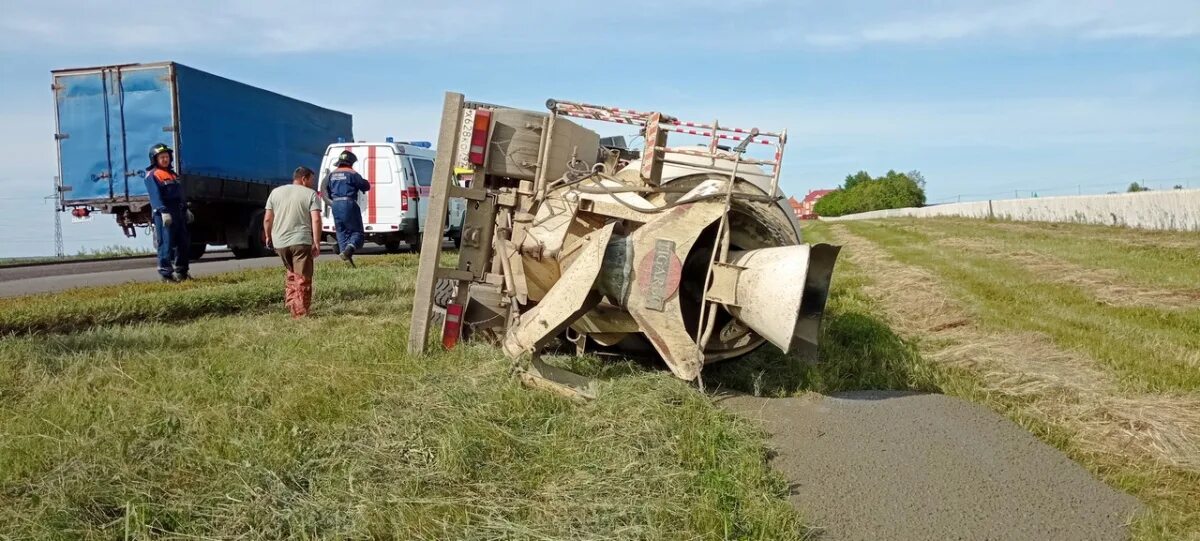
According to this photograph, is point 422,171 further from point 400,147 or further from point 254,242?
point 254,242

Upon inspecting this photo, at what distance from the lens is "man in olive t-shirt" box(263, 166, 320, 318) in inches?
332

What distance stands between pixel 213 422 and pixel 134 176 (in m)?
13.6

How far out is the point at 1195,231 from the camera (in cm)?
2200

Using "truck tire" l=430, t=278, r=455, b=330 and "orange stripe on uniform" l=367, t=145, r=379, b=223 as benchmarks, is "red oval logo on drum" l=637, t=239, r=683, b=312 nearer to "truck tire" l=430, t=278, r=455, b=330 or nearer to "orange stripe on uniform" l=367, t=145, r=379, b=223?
"truck tire" l=430, t=278, r=455, b=330

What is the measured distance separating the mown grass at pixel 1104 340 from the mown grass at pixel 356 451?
162cm

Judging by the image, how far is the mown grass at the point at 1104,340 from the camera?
3.92 meters

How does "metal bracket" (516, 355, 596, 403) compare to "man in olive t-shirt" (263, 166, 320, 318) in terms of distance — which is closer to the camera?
"metal bracket" (516, 355, 596, 403)

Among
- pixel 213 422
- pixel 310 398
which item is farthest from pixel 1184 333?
pixel 213 422

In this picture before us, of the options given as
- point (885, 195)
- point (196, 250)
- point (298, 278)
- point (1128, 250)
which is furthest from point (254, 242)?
point (885, 195)

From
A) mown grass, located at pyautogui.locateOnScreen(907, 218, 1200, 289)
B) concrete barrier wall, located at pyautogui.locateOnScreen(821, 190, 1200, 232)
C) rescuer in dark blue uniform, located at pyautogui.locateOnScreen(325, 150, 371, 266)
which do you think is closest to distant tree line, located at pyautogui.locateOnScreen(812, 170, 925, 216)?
concrete barrier wall, located at pyautogui.locateOnScreen(821, 190, 1200, 232)

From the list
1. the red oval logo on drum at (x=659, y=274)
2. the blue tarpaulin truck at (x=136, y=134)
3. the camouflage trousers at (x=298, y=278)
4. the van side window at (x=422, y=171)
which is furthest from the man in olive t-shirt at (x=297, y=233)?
the blue tarpaulin truck at (x=136, y=134)

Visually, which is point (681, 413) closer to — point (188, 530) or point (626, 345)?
point (626, 345)

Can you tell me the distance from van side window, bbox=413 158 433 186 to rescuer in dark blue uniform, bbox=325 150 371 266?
427 cm

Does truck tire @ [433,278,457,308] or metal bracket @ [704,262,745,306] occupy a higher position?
metal bracket @ [704,262,745,306]
